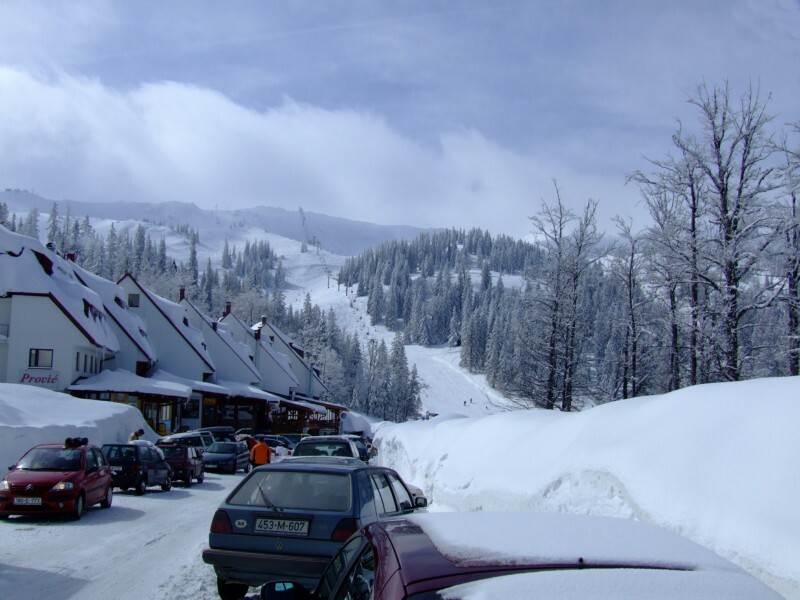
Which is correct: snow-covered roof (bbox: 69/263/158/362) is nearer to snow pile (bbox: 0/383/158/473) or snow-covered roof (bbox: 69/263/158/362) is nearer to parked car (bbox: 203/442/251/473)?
snow pile (bbox: 0/383/158/473)

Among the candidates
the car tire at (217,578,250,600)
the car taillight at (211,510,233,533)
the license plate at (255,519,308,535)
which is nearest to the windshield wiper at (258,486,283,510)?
the license plate at (255,519,308,535)

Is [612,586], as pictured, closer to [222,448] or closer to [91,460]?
[91,460]

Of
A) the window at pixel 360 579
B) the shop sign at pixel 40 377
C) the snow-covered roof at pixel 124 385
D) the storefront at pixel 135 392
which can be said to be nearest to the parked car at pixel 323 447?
the window at pixel 360 579

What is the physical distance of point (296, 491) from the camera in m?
8.52

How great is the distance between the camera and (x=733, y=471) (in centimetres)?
738

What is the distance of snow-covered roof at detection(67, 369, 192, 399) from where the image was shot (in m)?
41.7

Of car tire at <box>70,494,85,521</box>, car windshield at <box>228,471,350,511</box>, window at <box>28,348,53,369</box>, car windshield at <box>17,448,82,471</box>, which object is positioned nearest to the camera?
car windshield at <box>228,471,350,511</box>

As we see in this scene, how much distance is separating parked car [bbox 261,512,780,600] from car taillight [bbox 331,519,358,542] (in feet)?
14.2

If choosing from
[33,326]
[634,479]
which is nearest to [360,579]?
[634,479]

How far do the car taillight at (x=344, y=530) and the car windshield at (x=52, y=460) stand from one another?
10209 mm

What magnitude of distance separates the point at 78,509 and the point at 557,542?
48.8ft

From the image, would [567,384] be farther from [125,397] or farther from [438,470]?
[125,397]

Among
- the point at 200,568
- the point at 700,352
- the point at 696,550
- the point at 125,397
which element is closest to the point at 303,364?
the point at 125,397

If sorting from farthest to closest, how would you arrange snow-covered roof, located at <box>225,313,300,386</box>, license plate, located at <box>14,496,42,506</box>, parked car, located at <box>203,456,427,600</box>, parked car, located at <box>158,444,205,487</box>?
snow-covered roof, located at <box>225,313,300,386</box> → parked car, located at <box>158,444,205,487</box> → license plate, located at <box>14,496,42,506</box> → parked car, located at <box>203,456,427,600</box>
